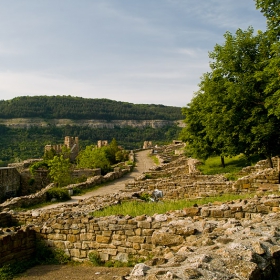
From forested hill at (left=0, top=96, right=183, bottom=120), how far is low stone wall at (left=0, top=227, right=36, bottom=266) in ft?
473

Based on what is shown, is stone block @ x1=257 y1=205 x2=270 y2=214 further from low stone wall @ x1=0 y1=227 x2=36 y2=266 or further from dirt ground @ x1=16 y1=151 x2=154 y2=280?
low stone wall @ x1=0 y1=227 x2=36 y2=266

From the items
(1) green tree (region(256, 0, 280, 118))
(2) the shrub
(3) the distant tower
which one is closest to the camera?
(2) the shrub

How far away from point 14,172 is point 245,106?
1825cm

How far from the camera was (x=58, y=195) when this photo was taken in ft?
58.1

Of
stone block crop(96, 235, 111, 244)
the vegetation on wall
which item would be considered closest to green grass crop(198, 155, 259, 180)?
stone block crop(96, 235, 111, 244)

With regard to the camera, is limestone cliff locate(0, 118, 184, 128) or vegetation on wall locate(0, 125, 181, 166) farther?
limestone cliff locate(0, 118, 184, 128)

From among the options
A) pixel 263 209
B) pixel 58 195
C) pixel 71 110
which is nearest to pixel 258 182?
pixel 263 209

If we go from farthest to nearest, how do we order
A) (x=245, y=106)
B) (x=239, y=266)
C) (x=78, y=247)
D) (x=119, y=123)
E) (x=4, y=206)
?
1. (x=119, y=123)
2. (x=245, y=106)
3. (x=4, y=206)
4. (x=78, y=247)
5. (x=239, y=266)

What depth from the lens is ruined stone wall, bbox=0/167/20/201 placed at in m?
25.3

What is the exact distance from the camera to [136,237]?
7152mm

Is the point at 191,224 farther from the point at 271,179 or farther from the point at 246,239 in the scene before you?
the point at 271,179

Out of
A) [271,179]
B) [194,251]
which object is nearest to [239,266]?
[194,251]

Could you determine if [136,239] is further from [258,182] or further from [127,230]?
[258,182]

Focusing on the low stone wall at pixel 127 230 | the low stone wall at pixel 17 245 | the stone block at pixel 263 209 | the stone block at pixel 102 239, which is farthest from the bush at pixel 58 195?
the stone block at pixel 263 209
